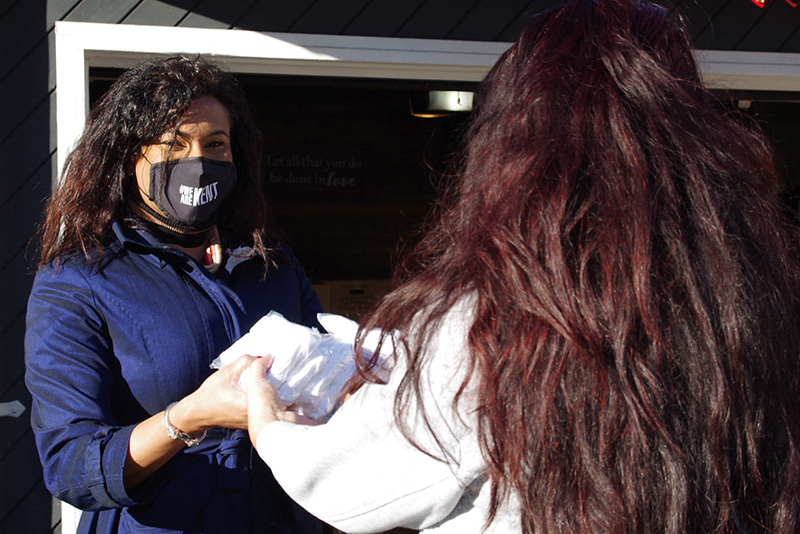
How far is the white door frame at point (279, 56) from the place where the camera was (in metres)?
2.40

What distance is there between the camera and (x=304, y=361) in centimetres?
126

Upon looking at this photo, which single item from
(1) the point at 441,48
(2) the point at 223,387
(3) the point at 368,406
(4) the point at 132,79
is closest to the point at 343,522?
(3) the point at 368,406

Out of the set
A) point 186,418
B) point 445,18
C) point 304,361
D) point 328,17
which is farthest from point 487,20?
point 186,418

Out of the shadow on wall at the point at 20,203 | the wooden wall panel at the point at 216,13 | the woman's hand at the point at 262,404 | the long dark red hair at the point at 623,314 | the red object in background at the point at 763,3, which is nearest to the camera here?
the long dark red hair at the point at 623,314

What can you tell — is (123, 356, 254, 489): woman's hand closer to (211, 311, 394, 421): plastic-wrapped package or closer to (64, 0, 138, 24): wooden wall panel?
(211, 311, 394, 421): plastic-wrapped package

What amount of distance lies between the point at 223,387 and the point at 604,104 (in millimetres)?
829

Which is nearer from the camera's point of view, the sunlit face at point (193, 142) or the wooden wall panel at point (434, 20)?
the sunlit face at point (193, 142)

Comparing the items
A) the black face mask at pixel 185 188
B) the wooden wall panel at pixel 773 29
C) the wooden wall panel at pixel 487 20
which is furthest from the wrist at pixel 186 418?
the wooden wall panel at pixel 773 29

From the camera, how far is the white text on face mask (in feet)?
5.38

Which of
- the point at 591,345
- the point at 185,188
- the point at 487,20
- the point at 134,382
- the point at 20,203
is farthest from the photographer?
the point at 487,20

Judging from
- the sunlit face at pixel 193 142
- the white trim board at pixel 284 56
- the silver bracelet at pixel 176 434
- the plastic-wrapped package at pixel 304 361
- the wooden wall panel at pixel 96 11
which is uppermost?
the wooden wall panel at pixel 96 11

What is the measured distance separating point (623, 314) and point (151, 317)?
108 cm

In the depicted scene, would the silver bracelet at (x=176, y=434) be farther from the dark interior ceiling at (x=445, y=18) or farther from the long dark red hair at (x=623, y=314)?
the dark interior ceiling at (x=445, y=18)

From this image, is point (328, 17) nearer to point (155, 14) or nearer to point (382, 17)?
point (382, 17)
